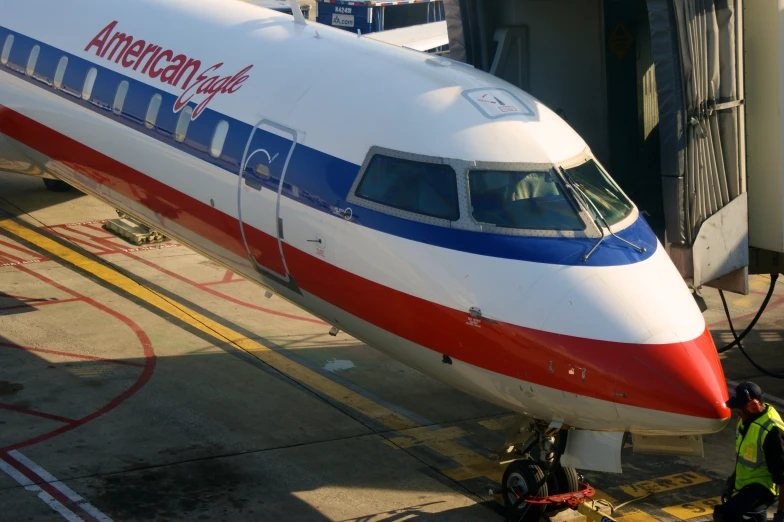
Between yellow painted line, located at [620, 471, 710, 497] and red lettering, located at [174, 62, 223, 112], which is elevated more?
red lettering, located at [174, 62, 223, 112]

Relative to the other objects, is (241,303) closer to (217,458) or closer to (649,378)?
(217,458)

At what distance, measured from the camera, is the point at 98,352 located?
16.2 metres

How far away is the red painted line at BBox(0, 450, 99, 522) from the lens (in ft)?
37.1

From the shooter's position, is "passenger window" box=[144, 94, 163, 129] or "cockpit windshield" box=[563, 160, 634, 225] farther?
"passenger window" box=[144, 94, 163, 129]

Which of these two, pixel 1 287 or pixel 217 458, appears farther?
pixel 1 287

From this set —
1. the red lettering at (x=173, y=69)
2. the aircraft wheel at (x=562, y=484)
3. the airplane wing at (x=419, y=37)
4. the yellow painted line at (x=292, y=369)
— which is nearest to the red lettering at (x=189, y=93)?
the red lettering at (x=173, y=69)

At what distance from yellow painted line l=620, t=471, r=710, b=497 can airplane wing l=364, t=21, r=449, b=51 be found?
13639mm

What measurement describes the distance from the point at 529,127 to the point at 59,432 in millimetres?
6759

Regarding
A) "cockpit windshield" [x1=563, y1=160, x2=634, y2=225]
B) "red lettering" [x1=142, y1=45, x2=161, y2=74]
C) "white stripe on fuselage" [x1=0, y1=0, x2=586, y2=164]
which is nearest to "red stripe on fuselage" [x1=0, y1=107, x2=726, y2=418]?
"white stripe on fuselage" [x1=0, y1=0, x2=586, y2=164]

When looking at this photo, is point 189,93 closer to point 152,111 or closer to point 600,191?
point 152,111

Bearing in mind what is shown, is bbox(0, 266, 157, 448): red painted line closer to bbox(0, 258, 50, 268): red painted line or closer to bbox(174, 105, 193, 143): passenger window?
bbox(0, 258, 50, 268): red painted line

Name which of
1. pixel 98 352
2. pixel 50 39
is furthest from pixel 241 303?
pixel 50 39

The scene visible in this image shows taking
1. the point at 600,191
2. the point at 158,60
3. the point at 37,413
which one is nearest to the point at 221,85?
the point at 158,60

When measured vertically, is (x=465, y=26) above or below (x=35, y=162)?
above
